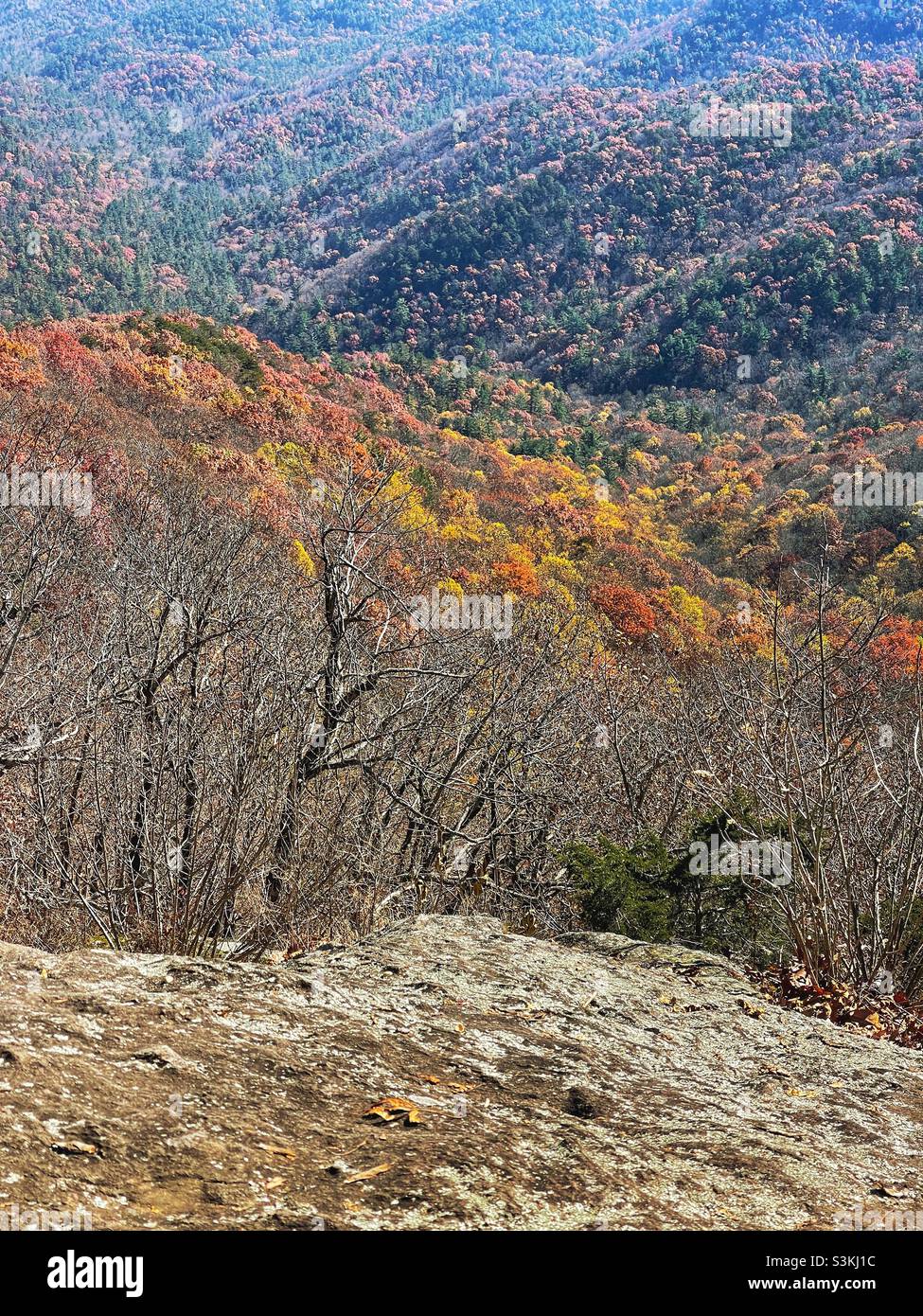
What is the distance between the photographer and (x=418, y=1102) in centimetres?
297

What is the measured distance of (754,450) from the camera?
182ft

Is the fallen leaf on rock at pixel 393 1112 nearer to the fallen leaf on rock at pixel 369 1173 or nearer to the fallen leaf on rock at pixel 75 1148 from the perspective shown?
the fallen leaf on rock at pixel 369 1173

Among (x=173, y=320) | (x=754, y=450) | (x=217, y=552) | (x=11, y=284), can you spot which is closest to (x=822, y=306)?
(x=754, y=450)

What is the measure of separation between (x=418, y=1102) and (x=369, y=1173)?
554 mm

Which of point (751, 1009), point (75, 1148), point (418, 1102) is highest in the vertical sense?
point (75, 1148)

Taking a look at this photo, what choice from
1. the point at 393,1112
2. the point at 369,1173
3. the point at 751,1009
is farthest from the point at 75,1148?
the point at 751,1009

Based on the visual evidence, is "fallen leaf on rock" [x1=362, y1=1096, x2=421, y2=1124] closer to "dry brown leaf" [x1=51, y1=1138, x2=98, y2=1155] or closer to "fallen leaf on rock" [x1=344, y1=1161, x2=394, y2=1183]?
"fallen leaf on rock" [x1=344, y1=1161, x2=394, y2=1183]

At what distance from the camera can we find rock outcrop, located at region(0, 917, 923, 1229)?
2316mm

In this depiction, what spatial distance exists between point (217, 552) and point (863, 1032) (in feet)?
22.9

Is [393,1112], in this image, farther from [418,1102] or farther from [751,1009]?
[751,1009]

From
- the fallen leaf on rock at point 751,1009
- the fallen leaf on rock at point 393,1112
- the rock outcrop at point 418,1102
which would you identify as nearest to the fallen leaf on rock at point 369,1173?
the rock outcrop at point 418,1102

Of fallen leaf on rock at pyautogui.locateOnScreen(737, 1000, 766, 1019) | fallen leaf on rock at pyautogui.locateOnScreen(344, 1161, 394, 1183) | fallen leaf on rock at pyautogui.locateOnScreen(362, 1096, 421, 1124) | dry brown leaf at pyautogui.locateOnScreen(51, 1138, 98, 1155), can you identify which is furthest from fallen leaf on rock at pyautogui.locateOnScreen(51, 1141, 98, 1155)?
fallen leaf on rock at pyautogui.locateOnScreen(737, 1000, 766, 1019)

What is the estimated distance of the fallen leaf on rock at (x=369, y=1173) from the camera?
2400mm
